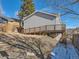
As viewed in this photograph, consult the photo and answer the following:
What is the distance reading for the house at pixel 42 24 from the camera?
77.7ft

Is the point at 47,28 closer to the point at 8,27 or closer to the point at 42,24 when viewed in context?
the point at 42,24

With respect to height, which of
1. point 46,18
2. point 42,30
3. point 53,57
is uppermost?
point 46,18

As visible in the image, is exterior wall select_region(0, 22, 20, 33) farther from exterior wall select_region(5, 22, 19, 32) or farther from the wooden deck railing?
the wooden deck railing

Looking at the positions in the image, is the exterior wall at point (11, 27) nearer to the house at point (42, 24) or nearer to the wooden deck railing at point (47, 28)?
the house at point (42, 24)

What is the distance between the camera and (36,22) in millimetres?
28000

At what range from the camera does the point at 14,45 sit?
13211 millimetres

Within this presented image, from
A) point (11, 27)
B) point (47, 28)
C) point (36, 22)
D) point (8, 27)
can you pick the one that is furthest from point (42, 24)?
point (8, 27)

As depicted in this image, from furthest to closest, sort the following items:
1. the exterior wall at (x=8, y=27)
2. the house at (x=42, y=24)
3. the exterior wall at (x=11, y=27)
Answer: the exterior wall at (x=11, y=27) → the exterior wall at (x=8, y=27) → the house at (x=42, y=24)

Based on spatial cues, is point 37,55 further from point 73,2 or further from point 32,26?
point 32,26

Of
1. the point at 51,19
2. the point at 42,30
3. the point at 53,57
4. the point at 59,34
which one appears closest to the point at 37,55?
the point at 53,57

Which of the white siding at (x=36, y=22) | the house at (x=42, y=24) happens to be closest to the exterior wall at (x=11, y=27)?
the house at (x=42, y=24)

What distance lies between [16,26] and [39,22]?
3.69 m

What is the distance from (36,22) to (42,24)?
48.9 inches

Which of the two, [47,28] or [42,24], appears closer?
[47,28]
